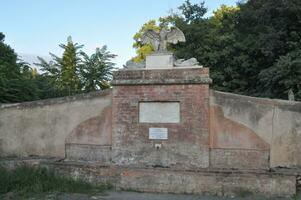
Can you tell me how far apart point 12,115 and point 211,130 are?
18.2ft

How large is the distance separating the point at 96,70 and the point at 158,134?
1127 centimetres

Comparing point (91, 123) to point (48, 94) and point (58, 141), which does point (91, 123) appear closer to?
point (58, 141)

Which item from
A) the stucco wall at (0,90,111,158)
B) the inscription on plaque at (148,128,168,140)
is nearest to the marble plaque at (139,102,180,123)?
the inscription on plaque at (148,128,168,140)

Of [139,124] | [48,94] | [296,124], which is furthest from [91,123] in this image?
[48,94]

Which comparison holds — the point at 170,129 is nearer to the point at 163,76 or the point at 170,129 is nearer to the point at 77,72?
the point at 163,76

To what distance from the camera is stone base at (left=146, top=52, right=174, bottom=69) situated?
1062 cm

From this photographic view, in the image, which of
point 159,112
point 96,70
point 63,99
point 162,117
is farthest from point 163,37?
point 96,70

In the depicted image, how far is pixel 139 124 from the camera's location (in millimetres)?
10656

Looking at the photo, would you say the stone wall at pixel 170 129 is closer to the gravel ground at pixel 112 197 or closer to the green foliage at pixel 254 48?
the gravel ground at pixel 112 197

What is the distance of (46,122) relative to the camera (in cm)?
1141

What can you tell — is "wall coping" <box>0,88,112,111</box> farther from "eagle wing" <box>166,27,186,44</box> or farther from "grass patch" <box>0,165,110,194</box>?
"eagle wing" <box>166,27,186,44</box>

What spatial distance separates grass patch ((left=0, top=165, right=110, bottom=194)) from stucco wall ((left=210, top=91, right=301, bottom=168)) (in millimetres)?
3115

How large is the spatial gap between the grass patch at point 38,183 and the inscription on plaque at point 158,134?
169cm

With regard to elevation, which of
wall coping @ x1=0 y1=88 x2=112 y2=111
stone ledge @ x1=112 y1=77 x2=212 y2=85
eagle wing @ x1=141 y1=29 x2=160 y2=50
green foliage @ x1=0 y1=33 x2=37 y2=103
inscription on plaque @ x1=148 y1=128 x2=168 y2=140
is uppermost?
eagle wing @ x1=141 y1=29 x2=160 y2=50
